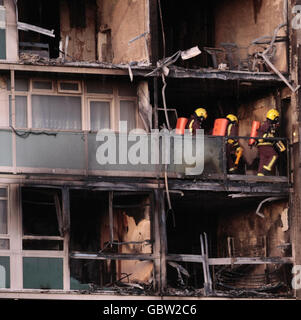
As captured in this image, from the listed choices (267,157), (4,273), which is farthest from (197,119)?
(4,273)

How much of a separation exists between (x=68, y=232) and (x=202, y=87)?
18.6 ft

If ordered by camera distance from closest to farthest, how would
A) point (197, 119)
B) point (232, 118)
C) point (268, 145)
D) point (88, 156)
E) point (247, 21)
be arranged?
1. point (88, 156)
2. point (268, 145)
3. point (197, 119)
4. point (232, 118)
5. point (247, 21)

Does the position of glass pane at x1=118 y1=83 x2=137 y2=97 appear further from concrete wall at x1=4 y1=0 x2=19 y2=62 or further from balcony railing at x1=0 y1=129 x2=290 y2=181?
concrete wall at x1=4 y1=0 x2=19 y2=62

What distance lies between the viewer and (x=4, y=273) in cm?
3503

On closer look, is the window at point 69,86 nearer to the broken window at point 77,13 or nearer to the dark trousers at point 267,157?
the broken window at point 77,13

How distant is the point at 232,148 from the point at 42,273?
615 cm

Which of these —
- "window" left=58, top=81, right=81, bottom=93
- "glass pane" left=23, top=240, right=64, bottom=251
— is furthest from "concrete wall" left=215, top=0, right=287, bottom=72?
"glass pane" left=23, top=240, right=64, bottom=251

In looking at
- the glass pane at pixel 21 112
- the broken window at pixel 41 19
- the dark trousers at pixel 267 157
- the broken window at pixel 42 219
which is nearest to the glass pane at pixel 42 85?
the glass pane at pixel 21 112

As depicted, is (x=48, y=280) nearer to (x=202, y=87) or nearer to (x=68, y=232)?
(x=68, y=232)

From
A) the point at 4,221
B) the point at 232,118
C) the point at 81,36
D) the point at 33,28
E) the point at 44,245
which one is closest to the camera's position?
the point at 4,221

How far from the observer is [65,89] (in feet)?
122

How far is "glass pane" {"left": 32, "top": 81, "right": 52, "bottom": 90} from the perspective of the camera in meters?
36.8

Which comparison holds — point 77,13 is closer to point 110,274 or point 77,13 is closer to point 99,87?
point 99,87

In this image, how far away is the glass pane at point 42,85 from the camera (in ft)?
121
